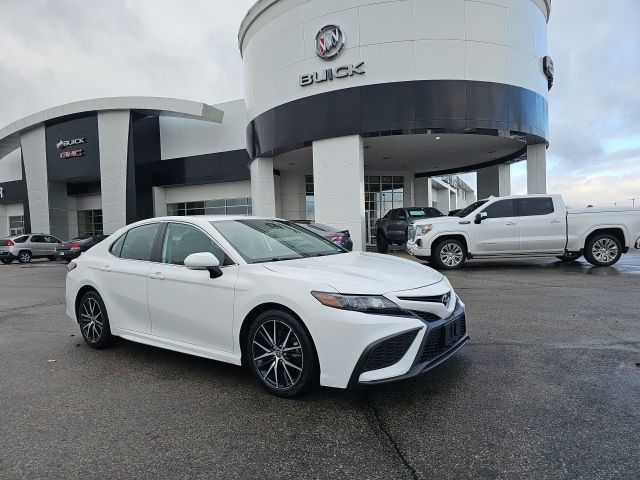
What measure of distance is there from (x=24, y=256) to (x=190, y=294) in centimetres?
2401

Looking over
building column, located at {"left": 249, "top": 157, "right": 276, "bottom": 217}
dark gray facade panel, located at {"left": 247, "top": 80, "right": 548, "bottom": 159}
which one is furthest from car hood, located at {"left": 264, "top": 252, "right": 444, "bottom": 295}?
building column, located at {"left": 249, "top": 157, "right": 276, "bottom": 217}

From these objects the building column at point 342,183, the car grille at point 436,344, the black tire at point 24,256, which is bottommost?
the black tire at point 24,256

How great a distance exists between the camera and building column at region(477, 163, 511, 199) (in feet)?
78.7

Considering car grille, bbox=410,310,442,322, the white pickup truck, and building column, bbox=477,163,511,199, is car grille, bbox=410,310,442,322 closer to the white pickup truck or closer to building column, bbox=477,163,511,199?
the white pickup truck

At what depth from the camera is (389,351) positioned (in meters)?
3.22

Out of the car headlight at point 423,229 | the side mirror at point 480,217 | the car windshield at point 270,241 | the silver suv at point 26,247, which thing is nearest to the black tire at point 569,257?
the side mirror at point 480,217

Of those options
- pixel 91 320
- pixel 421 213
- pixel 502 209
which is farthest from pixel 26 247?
pixel 502 209

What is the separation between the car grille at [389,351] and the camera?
10.4 ft

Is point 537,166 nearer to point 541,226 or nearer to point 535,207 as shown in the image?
point 535,207

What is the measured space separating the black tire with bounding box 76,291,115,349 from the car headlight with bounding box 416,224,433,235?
336 inches

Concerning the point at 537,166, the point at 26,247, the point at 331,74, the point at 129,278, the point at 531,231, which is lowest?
the point at 26,247

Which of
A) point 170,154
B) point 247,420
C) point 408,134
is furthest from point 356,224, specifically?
point 170,154

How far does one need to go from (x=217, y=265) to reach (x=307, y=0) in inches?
630

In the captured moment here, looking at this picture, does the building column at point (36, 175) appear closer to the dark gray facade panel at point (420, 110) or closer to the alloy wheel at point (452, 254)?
the dark gray facade panel at point (420, 110)
